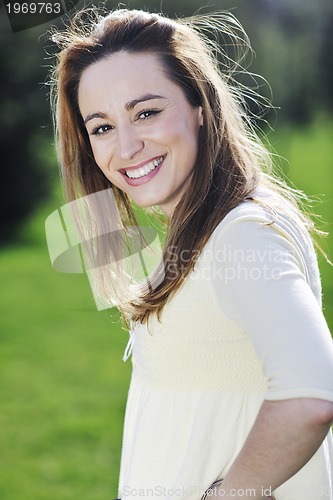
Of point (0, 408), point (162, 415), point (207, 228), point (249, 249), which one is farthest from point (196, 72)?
point (0, 408)

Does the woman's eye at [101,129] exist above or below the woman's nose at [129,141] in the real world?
above

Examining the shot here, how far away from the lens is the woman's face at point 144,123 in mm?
1624

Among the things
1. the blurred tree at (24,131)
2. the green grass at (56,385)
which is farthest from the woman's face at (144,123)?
the blurred tree at (24,131)

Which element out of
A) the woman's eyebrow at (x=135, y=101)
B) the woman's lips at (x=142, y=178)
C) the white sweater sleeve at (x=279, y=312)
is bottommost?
the white sweater sleeve at (x=279, y=312)

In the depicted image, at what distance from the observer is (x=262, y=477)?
125 cm

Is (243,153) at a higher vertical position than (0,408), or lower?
higher

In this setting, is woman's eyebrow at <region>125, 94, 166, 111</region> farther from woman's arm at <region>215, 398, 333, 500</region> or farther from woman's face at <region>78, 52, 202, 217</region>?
woman's arm at <region>215, 398, 333, 500</region>

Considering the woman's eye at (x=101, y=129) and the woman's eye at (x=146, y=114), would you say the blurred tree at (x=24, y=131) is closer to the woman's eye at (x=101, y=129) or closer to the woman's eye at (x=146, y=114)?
the woman's eye at (x=101, y=129)

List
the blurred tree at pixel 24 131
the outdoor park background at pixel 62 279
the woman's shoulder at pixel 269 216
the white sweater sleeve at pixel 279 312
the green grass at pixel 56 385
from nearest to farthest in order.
A: the white sweater sleeve at pixel 279 312 < the woman's shoulder at pixel 269 216 < the green grass at pixel 56 385 < the outdoor park background at pixel 62 279 < the blurred tree at pixel 24 131

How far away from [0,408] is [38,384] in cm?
41

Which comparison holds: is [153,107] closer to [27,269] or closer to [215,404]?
[215,404]

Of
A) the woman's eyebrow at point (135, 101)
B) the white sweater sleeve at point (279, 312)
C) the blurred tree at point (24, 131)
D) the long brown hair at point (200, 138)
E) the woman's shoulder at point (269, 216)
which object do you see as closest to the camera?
the white sweater sleeve at point (279, 312)

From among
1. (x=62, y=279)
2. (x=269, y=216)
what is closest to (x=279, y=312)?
(x=269, y=216)

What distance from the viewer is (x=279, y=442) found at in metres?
1.20
